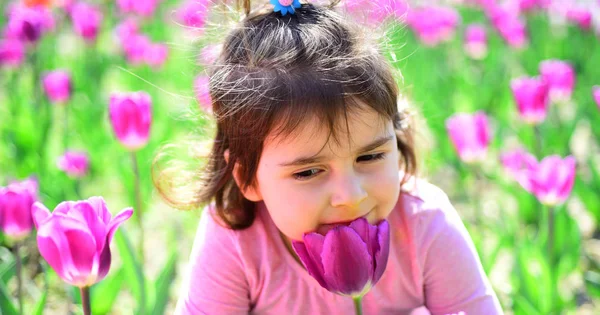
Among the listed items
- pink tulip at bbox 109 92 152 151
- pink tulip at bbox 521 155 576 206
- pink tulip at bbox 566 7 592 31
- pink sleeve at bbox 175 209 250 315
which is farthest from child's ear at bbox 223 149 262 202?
pink tulip at bbox 566 7 592 31

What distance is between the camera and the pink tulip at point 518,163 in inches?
75.0

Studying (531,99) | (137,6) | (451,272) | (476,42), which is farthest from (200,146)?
(137,6)

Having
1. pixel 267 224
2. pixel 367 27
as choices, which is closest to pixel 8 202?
pixel 267 224

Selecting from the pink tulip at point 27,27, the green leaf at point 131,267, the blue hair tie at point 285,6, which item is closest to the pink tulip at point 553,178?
the blue hair tie at point 285,6

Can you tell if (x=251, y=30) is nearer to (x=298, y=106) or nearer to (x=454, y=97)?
(x=298, y=106)

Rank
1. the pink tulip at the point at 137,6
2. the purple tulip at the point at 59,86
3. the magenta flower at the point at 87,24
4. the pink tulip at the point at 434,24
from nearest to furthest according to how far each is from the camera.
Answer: the purple tulip at the point at 59,86 < the magenta flower at the point at 87,24 < the pink tulip at the point at 434,24 < the pink tulip at the point at 137,6

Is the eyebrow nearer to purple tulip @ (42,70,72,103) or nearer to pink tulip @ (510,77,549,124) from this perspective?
pink tulip @ (510,77,549,124)

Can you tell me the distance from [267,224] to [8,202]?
1.81ft

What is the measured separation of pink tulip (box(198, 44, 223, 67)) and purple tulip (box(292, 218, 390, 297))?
0.52 m

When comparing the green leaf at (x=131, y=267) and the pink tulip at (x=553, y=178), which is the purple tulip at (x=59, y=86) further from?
the pink tulip at (x=553, y=178)

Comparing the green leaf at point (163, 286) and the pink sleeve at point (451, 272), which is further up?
the pink sleeve at point (451, 272)

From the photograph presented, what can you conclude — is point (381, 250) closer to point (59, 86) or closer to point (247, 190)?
point (247, 190)

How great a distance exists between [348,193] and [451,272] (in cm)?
32

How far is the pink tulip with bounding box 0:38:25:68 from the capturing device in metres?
3.16
